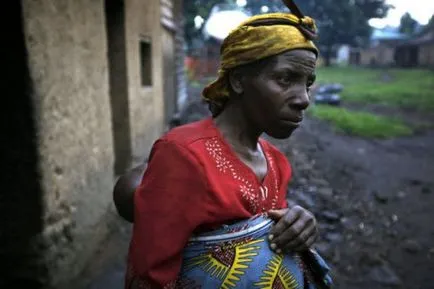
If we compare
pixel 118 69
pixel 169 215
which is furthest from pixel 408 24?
pixel 169 215

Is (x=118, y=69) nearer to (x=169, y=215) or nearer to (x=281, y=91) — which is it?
(x=281, y=91)

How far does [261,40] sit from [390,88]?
22.1m

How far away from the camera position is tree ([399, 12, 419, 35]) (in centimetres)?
5158

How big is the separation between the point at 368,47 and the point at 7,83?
144 ft

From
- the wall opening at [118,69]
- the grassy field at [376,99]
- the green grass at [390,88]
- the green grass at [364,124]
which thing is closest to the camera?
the wall opening at [118,69]

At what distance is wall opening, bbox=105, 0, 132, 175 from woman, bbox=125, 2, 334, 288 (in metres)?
3.92

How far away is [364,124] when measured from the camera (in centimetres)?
1285

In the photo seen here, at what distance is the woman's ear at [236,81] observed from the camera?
144 cm

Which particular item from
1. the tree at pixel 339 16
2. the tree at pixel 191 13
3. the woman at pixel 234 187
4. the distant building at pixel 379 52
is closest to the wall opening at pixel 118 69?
the woman at pixel 234 187

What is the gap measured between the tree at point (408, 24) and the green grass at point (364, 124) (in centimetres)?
4269

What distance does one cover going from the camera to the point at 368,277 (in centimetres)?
424

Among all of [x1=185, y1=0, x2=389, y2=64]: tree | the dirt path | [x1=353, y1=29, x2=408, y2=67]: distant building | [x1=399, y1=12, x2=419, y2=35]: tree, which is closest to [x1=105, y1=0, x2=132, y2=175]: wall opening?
the dirt path

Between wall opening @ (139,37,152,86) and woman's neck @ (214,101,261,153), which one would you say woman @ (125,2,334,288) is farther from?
wall opening @ (139,37,152,86)

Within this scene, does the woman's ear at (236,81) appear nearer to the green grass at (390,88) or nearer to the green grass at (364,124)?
the green grass at (364,124)
